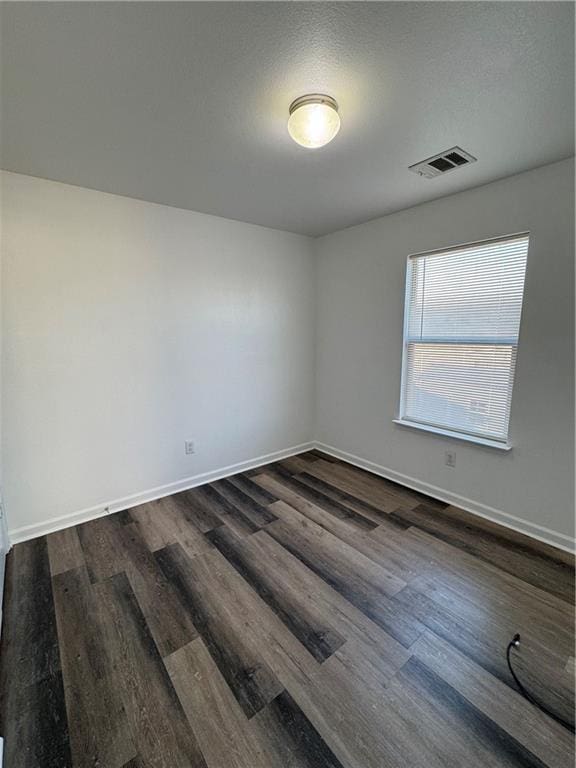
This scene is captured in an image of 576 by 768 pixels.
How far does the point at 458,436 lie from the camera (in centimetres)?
260

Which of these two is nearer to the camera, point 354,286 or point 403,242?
point 403,242

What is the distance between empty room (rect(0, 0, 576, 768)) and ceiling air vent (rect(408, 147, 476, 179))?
22 millimetres

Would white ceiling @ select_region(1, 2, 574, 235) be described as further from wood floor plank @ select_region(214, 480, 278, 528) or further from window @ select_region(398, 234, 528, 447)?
wood floor plank @ select_region(214, 480, 278, 528)

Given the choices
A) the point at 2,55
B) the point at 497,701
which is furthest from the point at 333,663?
the point at 2,55

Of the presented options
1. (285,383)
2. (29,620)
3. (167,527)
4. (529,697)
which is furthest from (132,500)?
(529,697)

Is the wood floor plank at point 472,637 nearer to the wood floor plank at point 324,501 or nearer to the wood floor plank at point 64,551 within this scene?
the wood floor plank at point 324,501

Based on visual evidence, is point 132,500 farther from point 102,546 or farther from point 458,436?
point 458,436

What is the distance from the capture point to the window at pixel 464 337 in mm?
2303

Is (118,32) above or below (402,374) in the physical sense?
above

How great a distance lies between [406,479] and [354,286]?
1.99 metres

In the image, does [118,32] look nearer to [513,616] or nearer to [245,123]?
[245,123]

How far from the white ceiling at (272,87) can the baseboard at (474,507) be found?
240 centimetres

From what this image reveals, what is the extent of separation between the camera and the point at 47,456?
7.58 feet

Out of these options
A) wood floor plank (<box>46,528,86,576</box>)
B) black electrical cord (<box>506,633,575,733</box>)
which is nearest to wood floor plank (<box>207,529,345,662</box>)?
black electrical cord (<box>506,633,575,733</box>)
